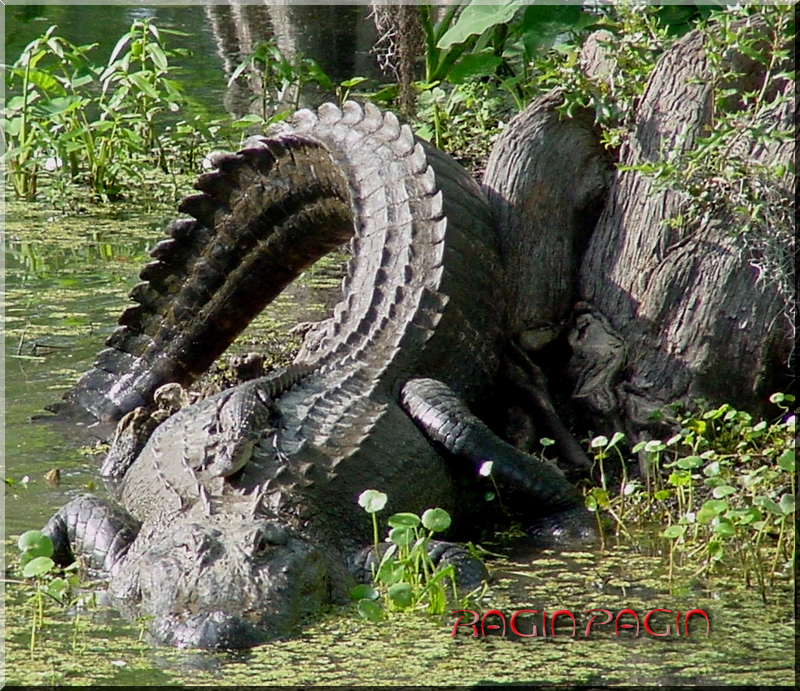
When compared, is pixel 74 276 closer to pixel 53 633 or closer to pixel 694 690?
pixel 53 633

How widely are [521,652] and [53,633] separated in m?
1.27

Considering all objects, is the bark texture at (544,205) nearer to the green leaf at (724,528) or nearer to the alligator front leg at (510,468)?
the alligator front leg at (510,468)

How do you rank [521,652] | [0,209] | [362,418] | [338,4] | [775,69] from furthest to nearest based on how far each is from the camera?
[338,4], [0,209], [775,69], [362,418], [521,652]

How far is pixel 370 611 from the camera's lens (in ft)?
11.9

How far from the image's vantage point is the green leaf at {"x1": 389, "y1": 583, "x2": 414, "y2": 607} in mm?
3578

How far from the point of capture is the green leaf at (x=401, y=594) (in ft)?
11.7

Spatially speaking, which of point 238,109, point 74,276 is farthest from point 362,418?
point 238,109

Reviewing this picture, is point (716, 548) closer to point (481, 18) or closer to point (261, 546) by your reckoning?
point (261, 546)

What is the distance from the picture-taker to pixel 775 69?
193 inches

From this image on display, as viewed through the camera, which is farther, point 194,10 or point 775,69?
point 194,10

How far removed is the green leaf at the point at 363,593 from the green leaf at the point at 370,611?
5.1 inches

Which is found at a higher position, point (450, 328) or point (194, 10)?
point (194, 10)

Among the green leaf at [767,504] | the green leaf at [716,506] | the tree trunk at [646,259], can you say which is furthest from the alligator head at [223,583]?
the tree trunk at [646,259]

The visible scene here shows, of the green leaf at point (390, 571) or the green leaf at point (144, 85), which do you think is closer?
the green leaf at point (390, 571)
